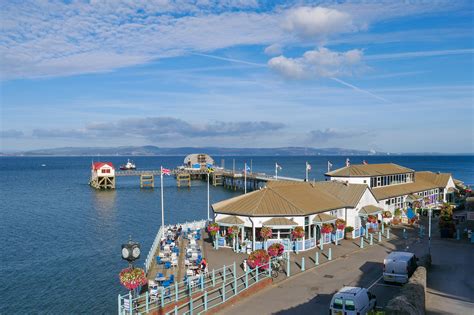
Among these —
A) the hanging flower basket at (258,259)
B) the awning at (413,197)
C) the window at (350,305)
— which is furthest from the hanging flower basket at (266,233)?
the awning at (413,197)

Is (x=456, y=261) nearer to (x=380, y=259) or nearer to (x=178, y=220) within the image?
(x=380, y=259)

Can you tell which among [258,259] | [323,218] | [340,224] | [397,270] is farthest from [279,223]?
[397,270]

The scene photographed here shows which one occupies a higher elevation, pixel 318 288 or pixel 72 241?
pixel 318 288

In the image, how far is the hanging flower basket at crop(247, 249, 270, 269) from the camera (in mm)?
25438

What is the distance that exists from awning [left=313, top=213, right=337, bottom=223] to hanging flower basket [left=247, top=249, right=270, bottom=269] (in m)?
9.55

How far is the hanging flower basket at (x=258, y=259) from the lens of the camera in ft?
83.5

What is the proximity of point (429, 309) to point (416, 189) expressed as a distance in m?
35.9

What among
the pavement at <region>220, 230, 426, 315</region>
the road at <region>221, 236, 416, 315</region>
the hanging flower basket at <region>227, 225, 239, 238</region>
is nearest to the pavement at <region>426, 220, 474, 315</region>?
the pavement at <region>220, 230, 426, 315</region>

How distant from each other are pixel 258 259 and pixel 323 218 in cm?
1105

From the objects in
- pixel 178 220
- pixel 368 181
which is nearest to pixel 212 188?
pixel 178 220

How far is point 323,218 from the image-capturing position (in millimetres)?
34969

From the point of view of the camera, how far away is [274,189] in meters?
37.2

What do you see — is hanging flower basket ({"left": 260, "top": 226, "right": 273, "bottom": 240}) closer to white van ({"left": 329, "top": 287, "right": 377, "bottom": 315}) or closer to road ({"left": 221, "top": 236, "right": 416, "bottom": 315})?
road ({"left": 221, "top": 236, "right": 416, "bottom": 315})

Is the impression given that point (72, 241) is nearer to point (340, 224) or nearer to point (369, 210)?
point (340, 224)
